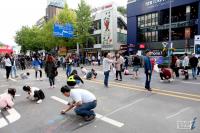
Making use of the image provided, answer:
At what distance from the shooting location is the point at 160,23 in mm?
37438

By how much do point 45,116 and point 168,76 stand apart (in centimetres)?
832

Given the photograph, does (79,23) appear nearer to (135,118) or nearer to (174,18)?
(174,18)

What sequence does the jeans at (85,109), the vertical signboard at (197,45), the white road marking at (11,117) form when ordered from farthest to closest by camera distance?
the vertical signboard at (197,45)
the white road marking at (11,117)
the jeans at (85,109)

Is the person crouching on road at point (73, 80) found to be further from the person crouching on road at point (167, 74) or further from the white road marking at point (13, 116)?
the person crouching on road at point (167, 74)

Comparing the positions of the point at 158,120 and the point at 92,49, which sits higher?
the point at 92,49

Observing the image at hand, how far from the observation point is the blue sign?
119 feet

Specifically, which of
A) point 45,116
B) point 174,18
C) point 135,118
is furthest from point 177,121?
point 174,18

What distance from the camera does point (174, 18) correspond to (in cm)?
3653

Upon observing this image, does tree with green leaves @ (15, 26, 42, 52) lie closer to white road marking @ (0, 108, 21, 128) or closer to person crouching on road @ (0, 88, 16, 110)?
person crouching on road @ (0, 88, 16, 110)

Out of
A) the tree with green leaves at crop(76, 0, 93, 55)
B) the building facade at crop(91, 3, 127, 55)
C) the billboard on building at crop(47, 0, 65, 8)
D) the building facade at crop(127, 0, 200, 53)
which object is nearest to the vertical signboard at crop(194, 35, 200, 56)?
the building facade at crop(127, 0, 200, 53)

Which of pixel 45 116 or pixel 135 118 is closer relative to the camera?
pixel 135 118

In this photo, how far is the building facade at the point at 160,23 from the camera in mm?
33812

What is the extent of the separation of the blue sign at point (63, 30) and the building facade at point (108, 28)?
353 inches

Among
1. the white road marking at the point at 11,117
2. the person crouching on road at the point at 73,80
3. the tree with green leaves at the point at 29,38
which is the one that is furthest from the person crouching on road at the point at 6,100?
the tree with green leaves at the point at 29,38
